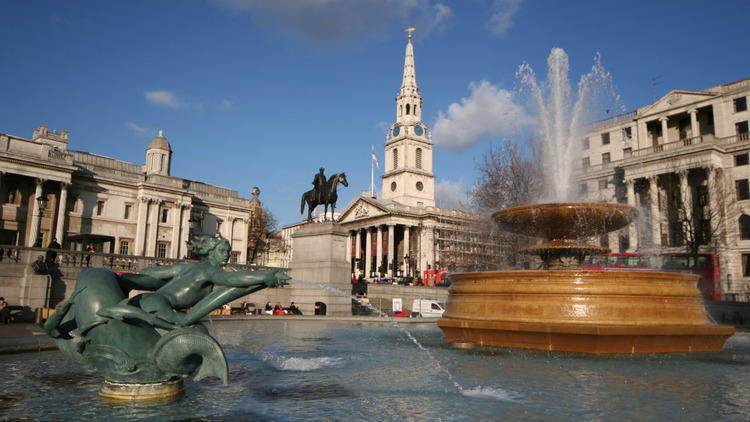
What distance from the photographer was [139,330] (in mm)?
4766

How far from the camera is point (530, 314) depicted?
943 centimetres

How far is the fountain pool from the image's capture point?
15.0ft

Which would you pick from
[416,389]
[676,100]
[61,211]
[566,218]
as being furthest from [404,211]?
[416,389]

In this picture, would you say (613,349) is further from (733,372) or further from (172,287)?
(172,287)

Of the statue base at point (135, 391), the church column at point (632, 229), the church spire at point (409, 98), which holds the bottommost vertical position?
the statue base at point (135, 391)

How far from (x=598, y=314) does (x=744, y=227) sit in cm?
4737

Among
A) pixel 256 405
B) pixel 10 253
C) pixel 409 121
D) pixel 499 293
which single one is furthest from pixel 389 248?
pixel 256 405

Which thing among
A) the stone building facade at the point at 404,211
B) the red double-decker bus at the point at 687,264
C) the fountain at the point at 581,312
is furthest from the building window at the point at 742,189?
the fountain at the point at 581,312

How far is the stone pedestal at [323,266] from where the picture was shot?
76.6ft

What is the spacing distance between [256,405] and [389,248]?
77871 mm

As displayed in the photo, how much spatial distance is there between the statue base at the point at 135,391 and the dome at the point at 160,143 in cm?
6466

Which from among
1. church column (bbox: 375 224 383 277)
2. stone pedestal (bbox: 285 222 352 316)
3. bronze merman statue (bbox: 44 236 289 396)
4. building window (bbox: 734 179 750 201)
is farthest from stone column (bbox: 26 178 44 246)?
building window (bbox: 734 179 750 201)

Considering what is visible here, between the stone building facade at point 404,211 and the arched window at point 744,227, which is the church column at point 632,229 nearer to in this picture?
the arched window at point 744,227

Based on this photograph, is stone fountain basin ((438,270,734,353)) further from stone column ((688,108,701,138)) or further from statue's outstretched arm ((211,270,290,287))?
stone column ((688,108,701,138))
